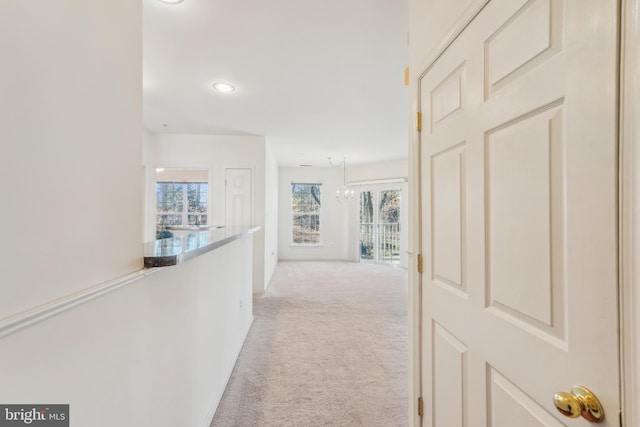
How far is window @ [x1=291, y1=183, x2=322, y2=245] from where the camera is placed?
7.95 m

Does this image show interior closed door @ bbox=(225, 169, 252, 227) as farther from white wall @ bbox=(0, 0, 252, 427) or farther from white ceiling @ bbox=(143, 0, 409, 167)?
white wall @ bbox=(0, 0, 252, 427)

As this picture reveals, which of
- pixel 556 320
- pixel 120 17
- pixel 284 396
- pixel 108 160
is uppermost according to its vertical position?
pixel 120 17

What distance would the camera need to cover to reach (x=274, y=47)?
217 centimetres

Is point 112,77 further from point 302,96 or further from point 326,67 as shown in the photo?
point 302,96

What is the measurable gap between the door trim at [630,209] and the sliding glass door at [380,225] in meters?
6.69

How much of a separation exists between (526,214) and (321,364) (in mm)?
2212

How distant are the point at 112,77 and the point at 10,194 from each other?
482mm

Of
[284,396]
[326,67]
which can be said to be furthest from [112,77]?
[284,396]

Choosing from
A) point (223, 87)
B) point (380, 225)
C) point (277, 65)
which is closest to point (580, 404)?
point (277, 65)

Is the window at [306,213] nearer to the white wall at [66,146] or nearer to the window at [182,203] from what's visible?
the window at [182,203]

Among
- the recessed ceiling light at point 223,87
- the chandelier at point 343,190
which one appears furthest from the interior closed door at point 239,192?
the chandelier at point 343,190

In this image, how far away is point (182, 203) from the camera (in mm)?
5602

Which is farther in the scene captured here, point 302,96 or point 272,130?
point 272,130

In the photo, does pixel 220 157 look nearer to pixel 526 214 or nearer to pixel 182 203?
pixel 182 203
